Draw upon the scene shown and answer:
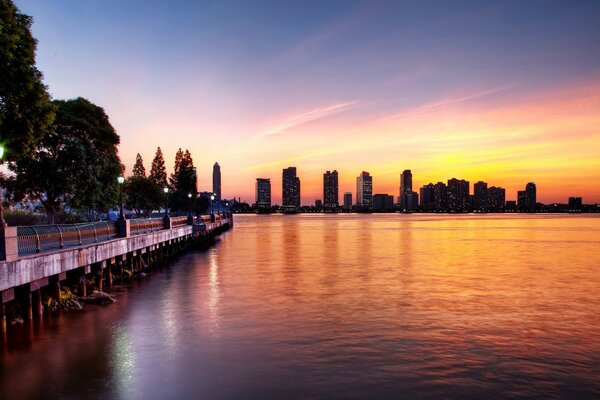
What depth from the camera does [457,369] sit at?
17.0 metres

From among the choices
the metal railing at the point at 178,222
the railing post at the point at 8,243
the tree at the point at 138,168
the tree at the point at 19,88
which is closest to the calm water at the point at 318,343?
the railing post at the point at 8,243

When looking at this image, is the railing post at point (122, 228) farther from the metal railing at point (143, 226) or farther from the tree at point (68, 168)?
the tree at point (68, 168)

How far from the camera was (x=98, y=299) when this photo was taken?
2716 cm

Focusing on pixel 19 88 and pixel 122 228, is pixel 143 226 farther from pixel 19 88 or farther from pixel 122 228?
pixel 19 88

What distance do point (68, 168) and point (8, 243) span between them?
30204 mm

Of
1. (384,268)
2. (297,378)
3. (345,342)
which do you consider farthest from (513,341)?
(384,268)

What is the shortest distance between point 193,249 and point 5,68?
4883 centimetres

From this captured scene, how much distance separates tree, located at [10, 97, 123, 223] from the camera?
4366cm

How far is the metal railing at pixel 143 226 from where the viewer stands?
41.6m

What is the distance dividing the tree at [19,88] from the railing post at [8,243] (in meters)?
11.8

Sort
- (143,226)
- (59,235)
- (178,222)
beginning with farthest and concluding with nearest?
(178,222)
(143,226)
(59,235)

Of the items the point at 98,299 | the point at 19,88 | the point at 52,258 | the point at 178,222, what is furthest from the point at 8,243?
the point at 178,222

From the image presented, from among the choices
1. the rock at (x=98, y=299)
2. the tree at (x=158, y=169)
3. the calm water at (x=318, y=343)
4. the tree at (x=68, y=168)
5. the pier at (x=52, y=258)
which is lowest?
the calm water at (x=318, y=343)

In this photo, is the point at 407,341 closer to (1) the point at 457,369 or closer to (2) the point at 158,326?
(1) the point at 457,369
